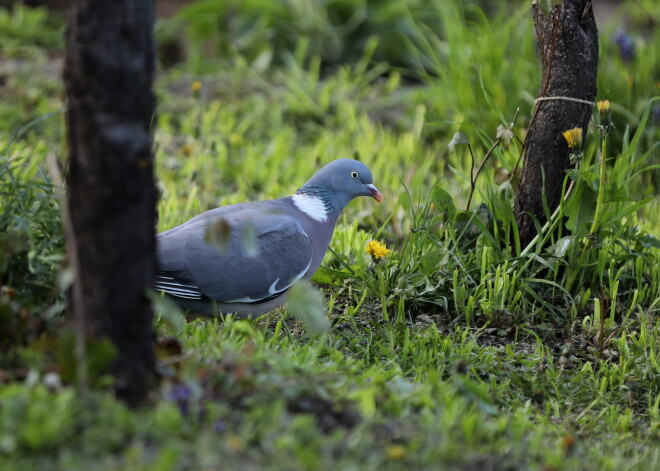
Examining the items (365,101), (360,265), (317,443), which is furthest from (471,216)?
(365,101)

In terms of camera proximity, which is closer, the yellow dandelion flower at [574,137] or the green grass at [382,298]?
the green grass at [382,298]

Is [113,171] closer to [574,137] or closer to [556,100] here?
[574,137]

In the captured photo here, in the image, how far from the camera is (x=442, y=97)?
5508mm

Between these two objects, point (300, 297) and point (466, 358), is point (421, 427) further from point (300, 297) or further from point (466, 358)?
point (466, 358)

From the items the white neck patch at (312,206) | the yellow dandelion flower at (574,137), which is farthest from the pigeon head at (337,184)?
the yellow dandelion flower at (574,137)

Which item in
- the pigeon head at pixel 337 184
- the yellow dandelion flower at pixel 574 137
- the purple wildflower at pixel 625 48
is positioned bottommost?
the pigeon head at pixel 337 184

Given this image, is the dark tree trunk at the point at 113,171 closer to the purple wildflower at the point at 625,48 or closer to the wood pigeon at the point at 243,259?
the wood pigeon at the point at 243,259

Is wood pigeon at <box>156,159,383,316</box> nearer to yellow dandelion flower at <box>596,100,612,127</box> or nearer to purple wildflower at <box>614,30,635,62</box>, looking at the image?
yellow dandelion flower at <box>596,100,612,127</box>

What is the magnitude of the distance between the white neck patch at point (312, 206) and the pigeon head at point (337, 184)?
2cm

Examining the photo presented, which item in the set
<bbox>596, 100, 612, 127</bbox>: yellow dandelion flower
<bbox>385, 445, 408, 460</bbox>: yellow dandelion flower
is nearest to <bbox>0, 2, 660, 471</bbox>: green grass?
<bbox>385, 445, 408, 460</bbox>: yellow dandelion flower

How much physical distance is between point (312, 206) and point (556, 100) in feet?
3.61

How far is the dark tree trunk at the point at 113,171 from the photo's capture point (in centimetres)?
215

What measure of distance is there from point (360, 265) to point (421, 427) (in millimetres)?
1357

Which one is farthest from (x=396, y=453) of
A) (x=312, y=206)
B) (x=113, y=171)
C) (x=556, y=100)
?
(x=556, y=100)
